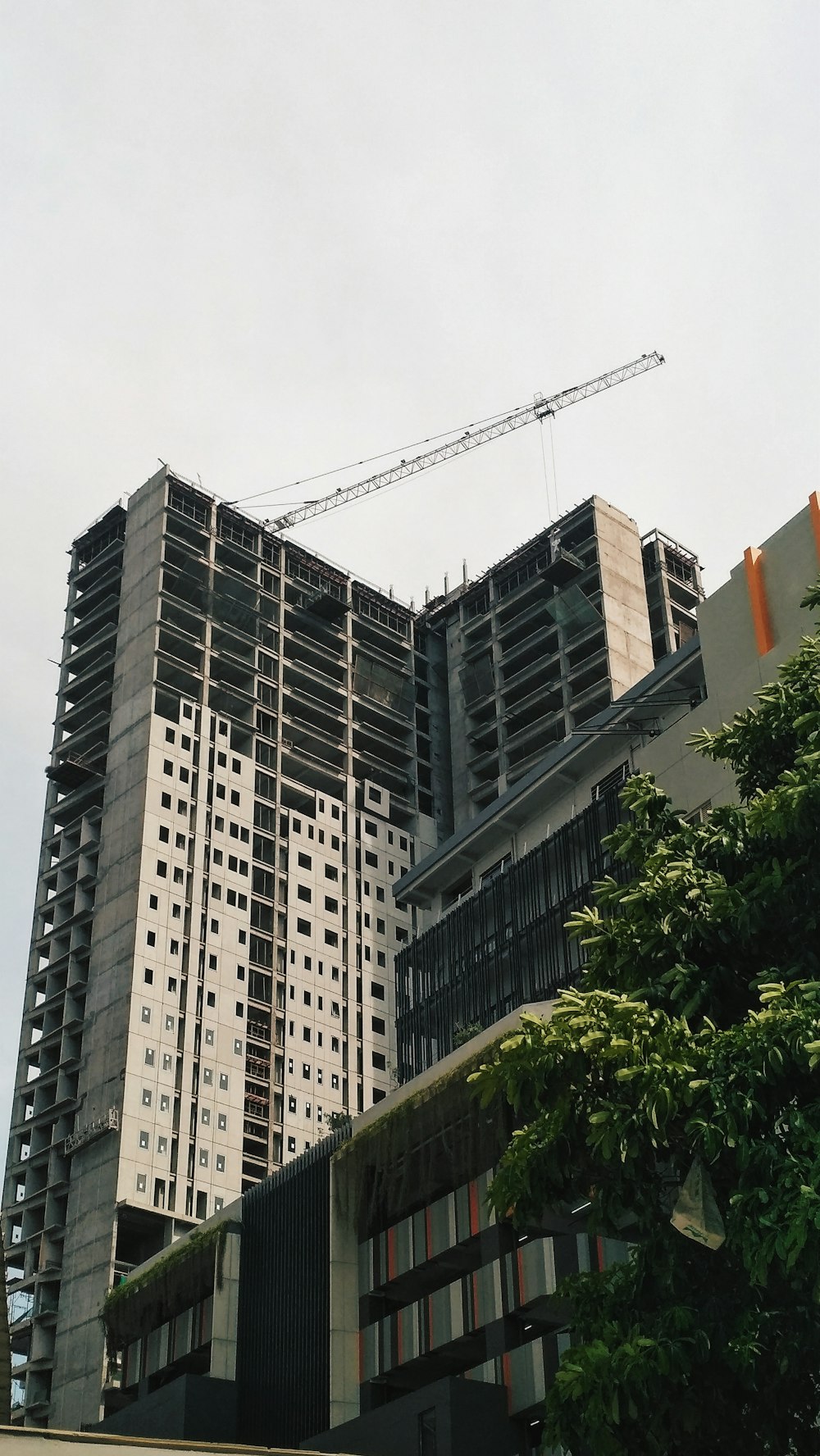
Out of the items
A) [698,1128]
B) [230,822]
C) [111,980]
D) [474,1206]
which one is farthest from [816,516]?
[230,822]

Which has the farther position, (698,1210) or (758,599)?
(758,599)

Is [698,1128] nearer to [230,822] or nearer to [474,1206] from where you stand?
[474,1206]

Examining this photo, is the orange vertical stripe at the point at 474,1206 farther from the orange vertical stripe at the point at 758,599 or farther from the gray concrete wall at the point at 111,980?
the gray concrete wall at the point at 111,980

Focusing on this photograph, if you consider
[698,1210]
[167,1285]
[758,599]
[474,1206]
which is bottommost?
[698,1210]

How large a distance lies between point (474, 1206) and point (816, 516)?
73.1 ft

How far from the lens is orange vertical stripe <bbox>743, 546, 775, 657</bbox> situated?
48000 millimetres

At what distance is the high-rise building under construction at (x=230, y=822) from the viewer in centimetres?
9988

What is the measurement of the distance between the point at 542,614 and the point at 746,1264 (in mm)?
117747

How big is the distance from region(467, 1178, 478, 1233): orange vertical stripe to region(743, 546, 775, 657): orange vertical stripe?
1738 cm

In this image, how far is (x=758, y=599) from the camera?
1927 inches

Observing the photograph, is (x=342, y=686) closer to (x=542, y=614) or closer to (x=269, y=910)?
(x=542, y=614)

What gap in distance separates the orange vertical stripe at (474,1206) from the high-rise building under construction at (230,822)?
53747 mm

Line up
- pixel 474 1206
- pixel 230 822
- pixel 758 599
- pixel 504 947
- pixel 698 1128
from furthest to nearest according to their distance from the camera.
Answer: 1. pixel 230 822
2. pixel 504 947
3. pixel 758 599
4. pixel 474 1206
5. pixel 698 1128

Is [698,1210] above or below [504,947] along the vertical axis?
below
